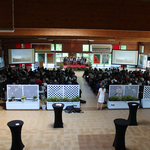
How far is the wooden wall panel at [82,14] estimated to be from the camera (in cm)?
750

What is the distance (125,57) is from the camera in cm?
2088

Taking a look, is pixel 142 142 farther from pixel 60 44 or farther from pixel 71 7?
pixel 60 44

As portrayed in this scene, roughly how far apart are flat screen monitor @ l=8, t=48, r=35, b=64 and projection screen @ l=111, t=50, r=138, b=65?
8839 millimetres

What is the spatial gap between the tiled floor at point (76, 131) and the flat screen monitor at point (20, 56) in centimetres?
1187

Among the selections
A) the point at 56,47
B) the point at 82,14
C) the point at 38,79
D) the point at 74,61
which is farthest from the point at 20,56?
the point at 82,14

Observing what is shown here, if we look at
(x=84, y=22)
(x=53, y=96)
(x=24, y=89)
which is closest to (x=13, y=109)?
(x=24, y=89)

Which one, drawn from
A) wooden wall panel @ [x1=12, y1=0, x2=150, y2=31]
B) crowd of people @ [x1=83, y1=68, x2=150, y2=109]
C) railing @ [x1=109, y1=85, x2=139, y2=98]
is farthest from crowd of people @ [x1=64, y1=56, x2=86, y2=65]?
wooden wall panel @ [x1=12, y1=0, x2=150, y2=31]

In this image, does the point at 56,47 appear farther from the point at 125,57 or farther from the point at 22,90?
the point at 22,90

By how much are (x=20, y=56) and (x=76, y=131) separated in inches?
595

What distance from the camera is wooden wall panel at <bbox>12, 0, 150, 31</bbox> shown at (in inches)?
295

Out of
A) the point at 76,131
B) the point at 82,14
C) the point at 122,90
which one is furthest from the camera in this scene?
the point at 122,90

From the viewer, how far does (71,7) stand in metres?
7.57

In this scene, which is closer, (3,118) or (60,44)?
(3,118)

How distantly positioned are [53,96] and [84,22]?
3.75 m
